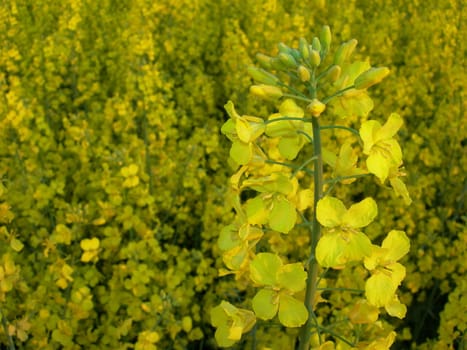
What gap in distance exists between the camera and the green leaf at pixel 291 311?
122 centimetres

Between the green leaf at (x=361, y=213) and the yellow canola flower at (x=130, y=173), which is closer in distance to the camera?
the green leaf at (x=361, y=213)

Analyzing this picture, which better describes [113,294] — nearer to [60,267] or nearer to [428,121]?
[60,267]

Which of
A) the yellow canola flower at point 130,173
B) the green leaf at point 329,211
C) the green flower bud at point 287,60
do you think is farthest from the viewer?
the yellow canola flower at point 130,173

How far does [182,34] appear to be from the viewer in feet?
17.4

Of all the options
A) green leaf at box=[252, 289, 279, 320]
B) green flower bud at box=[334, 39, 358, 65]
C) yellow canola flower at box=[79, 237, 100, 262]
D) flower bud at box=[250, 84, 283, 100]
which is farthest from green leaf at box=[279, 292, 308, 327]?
yellow canola flower at box=[79, 237, 100, 262]

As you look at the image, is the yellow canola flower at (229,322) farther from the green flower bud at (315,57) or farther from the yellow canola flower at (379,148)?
the green flower bud at (315,57)

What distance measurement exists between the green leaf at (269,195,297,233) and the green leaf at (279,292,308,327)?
16 centimetres

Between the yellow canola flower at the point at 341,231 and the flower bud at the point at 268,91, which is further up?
the flower bud at the point at 268,91

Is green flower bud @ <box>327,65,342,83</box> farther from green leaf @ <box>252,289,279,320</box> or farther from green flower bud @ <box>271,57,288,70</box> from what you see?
green leaf @ <box>252,289,279,320</box>

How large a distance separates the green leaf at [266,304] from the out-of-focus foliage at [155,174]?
14.6 inches

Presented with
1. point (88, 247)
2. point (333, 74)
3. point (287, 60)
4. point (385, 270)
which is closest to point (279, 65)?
point (287, 60)

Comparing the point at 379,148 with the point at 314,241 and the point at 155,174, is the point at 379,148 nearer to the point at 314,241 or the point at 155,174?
the point at 314,241

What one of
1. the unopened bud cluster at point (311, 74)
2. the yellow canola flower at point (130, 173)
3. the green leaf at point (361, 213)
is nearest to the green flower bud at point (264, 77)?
the unopened bud cluster at point (311, 74)

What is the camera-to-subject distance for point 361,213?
117 centimetres
